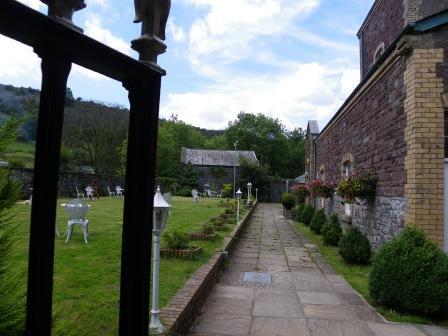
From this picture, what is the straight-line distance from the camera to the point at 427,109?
6543mm

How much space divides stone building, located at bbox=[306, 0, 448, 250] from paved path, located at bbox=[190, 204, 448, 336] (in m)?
1.63

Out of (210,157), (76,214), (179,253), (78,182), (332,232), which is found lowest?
(179,253)

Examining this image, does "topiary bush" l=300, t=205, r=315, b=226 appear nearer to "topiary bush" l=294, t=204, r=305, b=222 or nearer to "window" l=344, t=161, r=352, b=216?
"topiary bush" l=294, t=204, r=305, b=222

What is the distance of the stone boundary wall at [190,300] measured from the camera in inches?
166

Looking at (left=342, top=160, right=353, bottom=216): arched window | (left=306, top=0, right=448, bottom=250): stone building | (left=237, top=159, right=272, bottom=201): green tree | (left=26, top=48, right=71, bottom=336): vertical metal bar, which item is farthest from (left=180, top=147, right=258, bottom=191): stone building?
(left=26, top=48, right=71, bottom=336): vertical metal bar

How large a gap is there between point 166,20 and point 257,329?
394 centimetres

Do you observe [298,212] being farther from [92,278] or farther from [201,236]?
[92,278]

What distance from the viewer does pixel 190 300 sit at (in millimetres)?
4836

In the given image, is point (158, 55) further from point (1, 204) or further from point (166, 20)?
point (1, 204)

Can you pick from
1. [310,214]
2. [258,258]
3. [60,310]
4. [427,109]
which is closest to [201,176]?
[310,214]

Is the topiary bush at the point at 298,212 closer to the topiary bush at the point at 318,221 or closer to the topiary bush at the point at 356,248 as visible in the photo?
the topiary bush at the point at 318,221

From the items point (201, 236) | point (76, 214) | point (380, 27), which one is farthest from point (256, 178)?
point (76, 214)

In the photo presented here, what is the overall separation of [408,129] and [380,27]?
8988 millimetres

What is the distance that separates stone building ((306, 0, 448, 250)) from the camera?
21.2ft
